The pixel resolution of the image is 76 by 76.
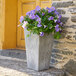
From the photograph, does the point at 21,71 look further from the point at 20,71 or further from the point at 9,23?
the point at 9,23

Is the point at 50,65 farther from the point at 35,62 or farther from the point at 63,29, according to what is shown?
the point at 63,29

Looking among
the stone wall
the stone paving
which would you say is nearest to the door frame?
the stone paving

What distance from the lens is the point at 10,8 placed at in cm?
403

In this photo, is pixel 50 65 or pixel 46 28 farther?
pixel 50 65

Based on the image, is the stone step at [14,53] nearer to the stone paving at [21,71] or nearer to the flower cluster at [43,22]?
the stone paving at [21,71]

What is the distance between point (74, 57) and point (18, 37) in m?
1.67

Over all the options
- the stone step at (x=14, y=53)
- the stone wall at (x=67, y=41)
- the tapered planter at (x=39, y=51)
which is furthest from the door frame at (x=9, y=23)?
the stone wall at (x=67, y=41)

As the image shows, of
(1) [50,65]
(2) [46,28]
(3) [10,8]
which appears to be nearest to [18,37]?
(3) [10,8]

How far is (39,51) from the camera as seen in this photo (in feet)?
9.11

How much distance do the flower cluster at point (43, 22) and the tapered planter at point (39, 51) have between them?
113 millimetres

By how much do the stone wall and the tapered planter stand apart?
0.17 metres

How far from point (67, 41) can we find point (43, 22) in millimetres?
526

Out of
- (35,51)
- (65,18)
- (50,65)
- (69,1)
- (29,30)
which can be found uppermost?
(69,1)

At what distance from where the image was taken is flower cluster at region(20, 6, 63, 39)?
8.74ft
